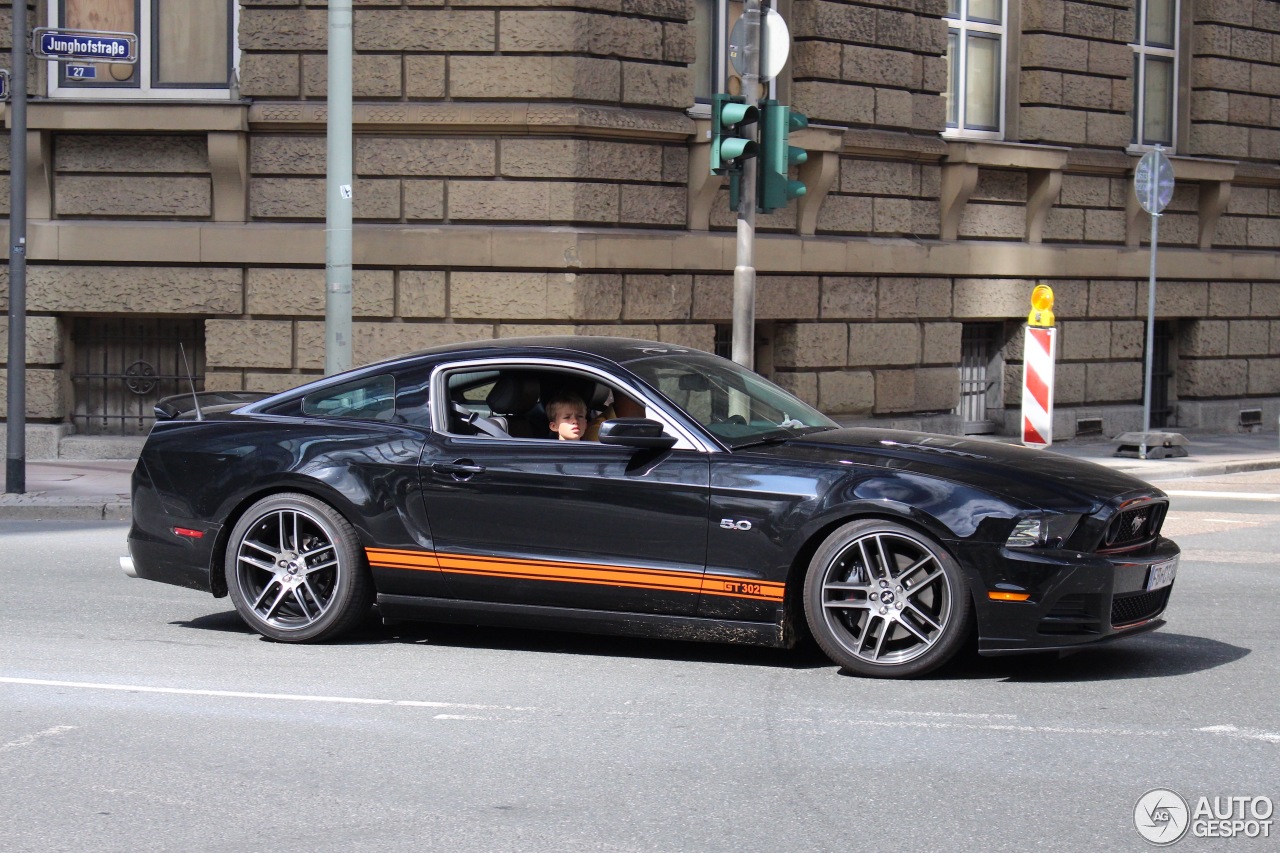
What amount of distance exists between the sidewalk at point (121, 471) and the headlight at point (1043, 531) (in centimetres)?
800

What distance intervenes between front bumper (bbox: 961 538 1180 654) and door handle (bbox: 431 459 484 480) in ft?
6.98

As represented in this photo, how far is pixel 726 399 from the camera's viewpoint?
722 centimetres

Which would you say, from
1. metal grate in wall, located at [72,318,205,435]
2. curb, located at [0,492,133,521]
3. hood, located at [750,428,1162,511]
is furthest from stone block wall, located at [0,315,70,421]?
hood, located at [750,428,1162,511]

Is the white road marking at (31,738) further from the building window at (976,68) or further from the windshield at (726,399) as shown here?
the building window at (976,68)

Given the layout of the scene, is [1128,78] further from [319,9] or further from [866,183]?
[319,9]

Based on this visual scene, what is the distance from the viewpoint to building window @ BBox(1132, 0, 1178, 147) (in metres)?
21.5

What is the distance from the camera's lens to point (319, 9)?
15344mm

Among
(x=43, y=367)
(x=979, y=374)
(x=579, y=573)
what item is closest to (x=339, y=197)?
(x=43, y=367)

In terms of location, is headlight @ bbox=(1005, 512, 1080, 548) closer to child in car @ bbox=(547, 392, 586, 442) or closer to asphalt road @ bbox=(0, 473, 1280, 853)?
asphalt road @ bbox=(0, 473, 1280, 853)

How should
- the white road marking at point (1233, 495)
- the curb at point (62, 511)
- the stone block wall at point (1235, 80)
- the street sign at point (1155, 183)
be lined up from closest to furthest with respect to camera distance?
1. the curb at point (62, 511)
2. the white road marking at point (1233, 495)
3. the street sign at point (1155, 183)
4. the stone block wall at point (1235, 80)

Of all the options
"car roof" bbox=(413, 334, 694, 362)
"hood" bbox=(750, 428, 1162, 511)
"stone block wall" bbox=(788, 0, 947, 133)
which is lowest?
"hood" bbox=(750, 428, 1162, 511)

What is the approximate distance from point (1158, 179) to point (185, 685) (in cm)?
1369

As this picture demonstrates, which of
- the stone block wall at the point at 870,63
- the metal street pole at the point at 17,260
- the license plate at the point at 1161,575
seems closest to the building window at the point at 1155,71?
the stone block wall at the point at 870,63

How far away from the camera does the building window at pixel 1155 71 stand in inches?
847
